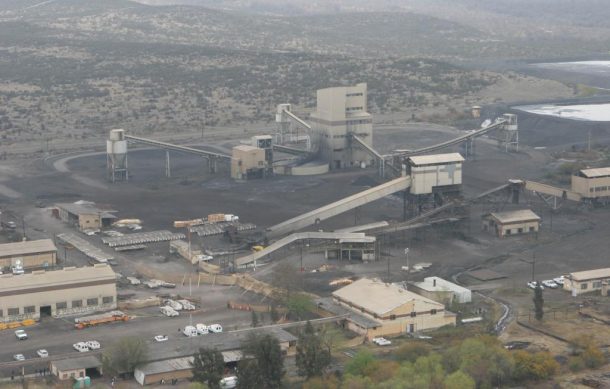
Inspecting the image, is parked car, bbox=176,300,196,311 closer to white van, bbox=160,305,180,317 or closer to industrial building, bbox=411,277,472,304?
white van, bbox=160,305,180,317

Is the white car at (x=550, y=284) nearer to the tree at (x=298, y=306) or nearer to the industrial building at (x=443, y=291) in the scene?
the industrial building at (x=443, y=291)

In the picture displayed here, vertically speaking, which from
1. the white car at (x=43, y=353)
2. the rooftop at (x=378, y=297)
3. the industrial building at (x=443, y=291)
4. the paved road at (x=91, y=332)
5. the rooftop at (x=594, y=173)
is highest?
the rooftop at (x=594, y=173)

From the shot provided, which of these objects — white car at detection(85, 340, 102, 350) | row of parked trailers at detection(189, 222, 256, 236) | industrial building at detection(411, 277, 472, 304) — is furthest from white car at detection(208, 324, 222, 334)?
row of parked trailers at detection(189, 222, 256, 236)

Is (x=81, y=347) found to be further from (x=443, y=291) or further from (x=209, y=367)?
(x=443, y=291)

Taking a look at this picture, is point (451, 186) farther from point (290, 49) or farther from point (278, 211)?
point (290, 49)

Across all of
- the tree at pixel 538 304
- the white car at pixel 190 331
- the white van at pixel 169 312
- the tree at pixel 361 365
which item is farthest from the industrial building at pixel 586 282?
the white van at pixel 169 312

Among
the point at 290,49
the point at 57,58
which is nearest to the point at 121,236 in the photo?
the point at 57,58

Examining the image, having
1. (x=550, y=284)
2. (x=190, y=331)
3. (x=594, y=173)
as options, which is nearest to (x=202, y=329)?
(x=190, y=331)
